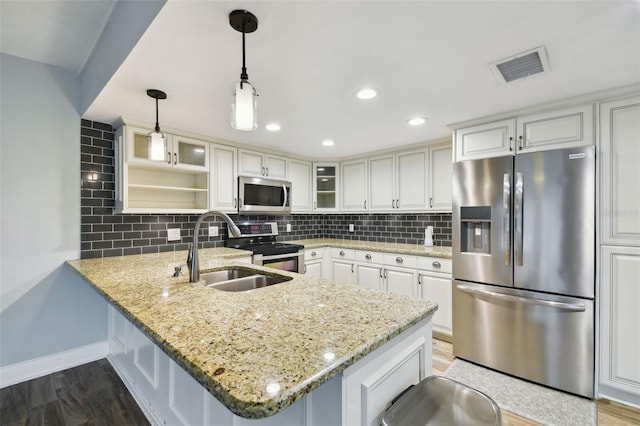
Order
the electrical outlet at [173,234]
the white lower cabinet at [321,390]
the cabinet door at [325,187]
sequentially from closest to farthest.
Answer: the white lower cabinet at [321,390]
the electrical outlet at [173,234]
the cabinet door at [325,187]

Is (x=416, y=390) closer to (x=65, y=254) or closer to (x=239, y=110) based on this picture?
(x=239, y=110)

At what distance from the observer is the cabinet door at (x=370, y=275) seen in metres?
3.32

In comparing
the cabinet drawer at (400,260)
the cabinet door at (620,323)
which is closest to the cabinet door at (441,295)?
the cabinet drawer at (400,260)

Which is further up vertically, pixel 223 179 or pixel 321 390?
pixel 223 179

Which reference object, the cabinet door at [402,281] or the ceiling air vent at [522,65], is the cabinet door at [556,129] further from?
the cabinet door at [402,281]

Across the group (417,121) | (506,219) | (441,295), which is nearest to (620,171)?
(506,219)

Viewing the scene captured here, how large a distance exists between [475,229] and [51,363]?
366 cm

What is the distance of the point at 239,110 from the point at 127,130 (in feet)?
6.18

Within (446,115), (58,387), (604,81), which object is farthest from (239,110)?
(58,387)

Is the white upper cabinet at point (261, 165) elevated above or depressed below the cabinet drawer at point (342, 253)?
above

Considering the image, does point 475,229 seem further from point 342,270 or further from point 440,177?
point 342,270

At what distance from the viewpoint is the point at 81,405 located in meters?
1.92

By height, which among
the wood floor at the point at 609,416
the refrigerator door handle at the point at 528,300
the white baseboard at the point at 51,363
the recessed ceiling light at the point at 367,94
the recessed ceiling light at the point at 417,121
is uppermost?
the recessed ceiling light at the point at 367,94

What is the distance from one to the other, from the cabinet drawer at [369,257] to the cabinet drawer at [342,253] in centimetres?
8
